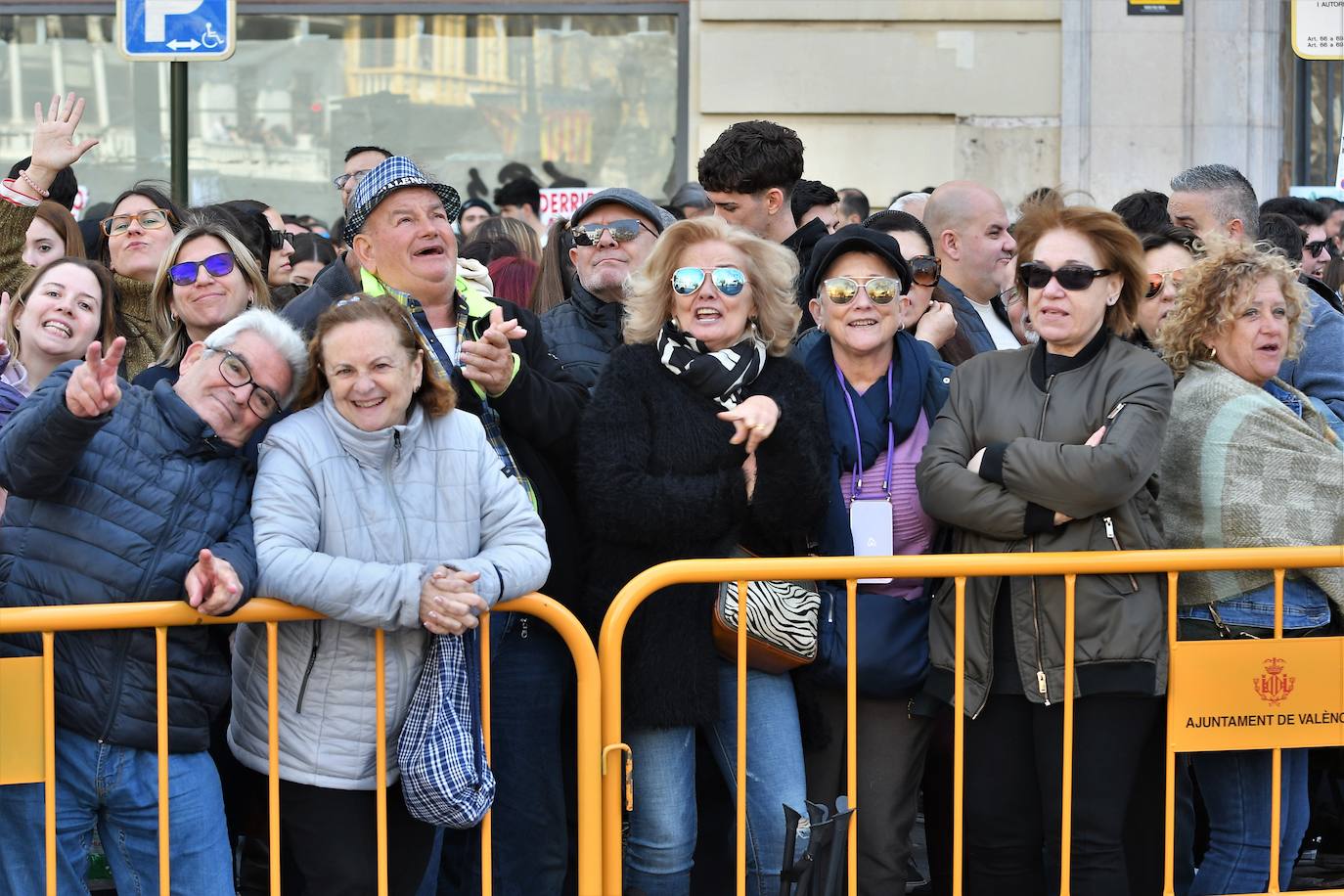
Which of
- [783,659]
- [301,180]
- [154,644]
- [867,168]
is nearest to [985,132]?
[867,168]

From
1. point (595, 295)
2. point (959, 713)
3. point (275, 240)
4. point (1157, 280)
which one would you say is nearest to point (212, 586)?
point (595, 295)

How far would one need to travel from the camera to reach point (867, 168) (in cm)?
1138

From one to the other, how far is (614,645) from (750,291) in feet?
3.55

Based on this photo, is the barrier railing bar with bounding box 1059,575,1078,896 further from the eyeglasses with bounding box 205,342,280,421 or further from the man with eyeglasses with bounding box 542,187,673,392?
the eyeglasses with bounding box 205,342,280,421

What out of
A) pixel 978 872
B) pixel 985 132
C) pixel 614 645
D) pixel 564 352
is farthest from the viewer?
pixel 985 132

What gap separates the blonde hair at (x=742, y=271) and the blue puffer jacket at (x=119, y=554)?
4.10 feet

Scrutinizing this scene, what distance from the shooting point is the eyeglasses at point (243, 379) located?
400 cm

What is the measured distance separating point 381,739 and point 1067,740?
68.2 inches

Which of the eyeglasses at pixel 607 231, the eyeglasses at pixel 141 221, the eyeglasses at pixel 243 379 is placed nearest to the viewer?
the eyeglasses at pixel 243 379

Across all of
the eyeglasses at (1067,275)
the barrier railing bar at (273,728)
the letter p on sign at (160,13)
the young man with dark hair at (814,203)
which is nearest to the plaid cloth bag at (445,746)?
the barrier railing bar at (273,728)

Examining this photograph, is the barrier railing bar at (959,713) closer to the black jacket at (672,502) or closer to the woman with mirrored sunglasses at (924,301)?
the black jacket at (672,502)

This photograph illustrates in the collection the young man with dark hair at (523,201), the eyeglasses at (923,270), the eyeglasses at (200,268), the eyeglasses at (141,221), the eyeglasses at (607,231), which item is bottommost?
the eyeglasses at (200,268)

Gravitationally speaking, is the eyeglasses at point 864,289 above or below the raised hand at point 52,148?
below

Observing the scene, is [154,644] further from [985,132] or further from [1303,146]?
[1303,146]
